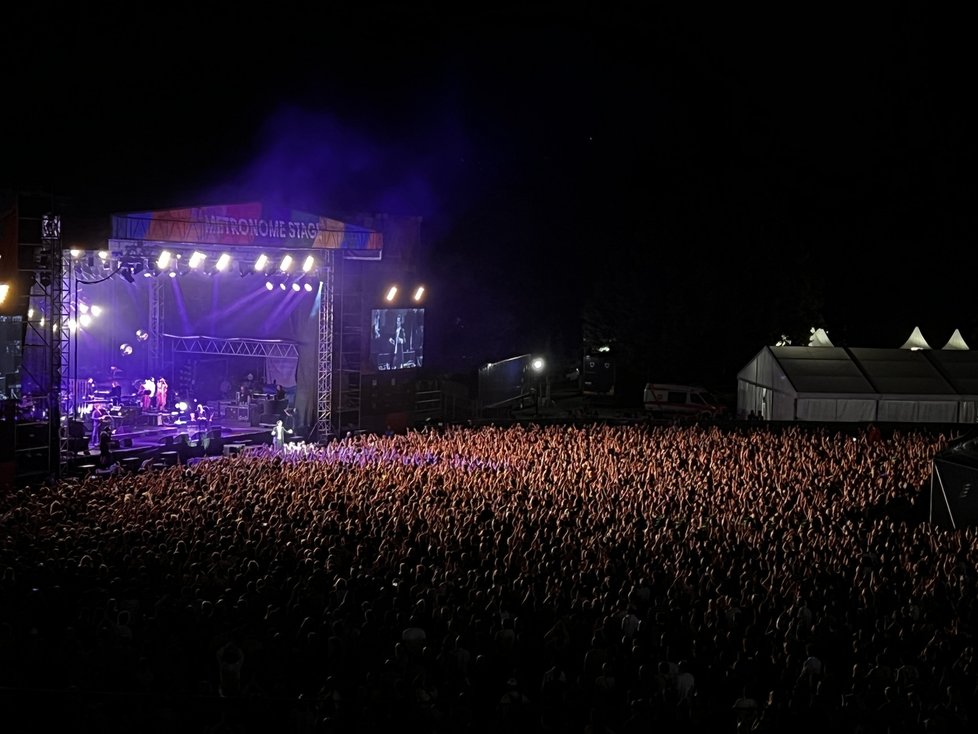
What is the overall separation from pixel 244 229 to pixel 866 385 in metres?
14.2

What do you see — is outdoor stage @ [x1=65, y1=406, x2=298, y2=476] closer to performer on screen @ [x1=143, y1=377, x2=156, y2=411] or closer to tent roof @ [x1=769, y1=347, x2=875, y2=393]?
performer on screen @ [x1=143, y1=377, x2=156, y2=411]

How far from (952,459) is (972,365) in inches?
520

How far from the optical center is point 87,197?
642 inches

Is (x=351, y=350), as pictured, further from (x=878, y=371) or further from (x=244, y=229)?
(x=878, y=371)

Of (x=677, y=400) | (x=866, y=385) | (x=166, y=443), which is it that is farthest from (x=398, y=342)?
(x=866, y=385)

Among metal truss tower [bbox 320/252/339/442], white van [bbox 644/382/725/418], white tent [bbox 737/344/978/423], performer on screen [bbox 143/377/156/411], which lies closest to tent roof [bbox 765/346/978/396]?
white tent [bbox 737/344/978/423]

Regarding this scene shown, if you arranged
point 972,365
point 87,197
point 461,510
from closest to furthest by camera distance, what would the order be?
point 461,510, point 87,197, point 972,365

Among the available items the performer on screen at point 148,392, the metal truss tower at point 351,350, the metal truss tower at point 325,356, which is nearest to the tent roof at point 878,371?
the metal truss tower at point 351,350

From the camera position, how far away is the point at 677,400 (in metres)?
29.3

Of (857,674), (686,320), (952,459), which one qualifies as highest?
(686,320)

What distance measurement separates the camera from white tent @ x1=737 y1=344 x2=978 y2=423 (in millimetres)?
23234

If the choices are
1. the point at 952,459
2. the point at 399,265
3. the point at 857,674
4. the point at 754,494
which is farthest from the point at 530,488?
the point at 399,265

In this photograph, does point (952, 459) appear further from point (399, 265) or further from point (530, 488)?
point (399, 265)

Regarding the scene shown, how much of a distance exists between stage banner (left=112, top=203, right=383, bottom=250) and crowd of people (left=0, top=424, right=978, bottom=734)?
17.4 ft
